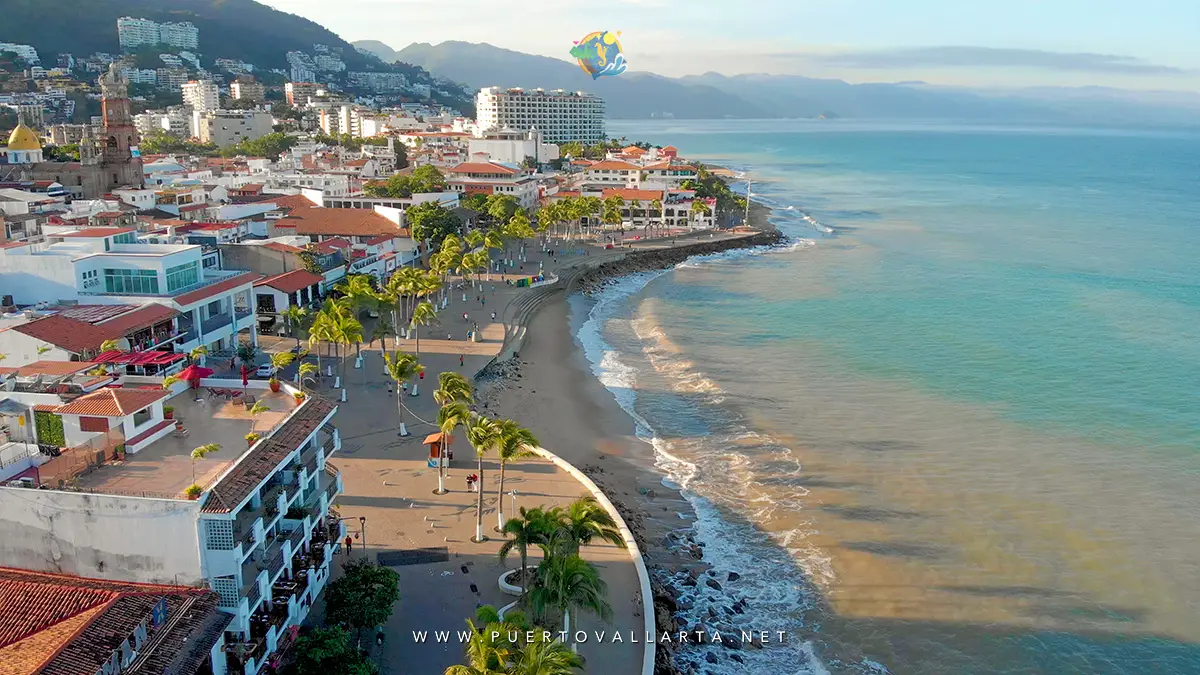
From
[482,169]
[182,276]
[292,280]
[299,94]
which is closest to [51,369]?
[182,276]

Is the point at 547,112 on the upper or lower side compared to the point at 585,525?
upper

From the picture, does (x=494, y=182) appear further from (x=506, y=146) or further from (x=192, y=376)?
(x=192, y=376)

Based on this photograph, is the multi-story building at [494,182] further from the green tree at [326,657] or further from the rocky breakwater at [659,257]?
the green tree at [326,657]

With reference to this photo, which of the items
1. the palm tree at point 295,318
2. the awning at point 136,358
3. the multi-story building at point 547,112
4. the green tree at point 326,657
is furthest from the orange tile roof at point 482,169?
the green tree at point 326,657

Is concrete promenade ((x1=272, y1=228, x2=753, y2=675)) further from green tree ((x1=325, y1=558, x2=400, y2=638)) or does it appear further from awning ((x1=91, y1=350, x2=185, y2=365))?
awning ((x1=91, y1=350, x2=185, y2=365))

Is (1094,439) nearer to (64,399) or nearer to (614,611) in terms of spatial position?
(614,611)
